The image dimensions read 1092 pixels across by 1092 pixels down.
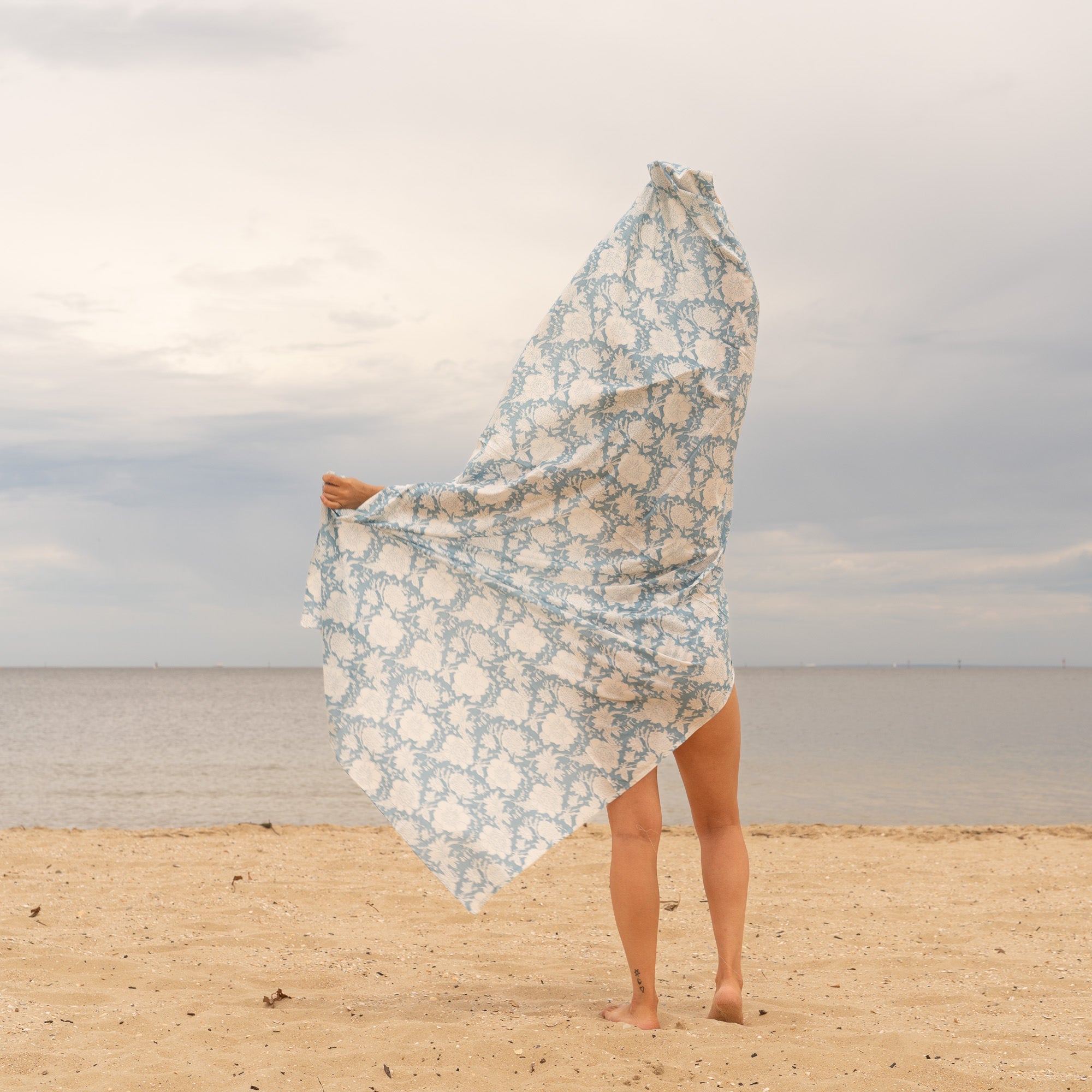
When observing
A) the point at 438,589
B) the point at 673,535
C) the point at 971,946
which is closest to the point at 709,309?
the point at 673,535

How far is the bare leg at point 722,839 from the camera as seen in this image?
118 inches

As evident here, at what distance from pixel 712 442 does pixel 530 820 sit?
1.33 m

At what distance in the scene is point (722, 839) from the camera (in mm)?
3055

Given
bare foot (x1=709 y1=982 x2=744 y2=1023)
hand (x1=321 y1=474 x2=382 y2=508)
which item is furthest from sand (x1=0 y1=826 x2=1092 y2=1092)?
hand (x1=321 y1=474 x2=382 y2=508)

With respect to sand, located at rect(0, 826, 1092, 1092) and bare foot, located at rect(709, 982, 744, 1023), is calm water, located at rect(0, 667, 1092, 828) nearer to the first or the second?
sand, located at rect(0, 826, 1092, 1092)

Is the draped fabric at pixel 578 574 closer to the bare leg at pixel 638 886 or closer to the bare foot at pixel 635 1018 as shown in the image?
the bare leg at pixel 638 886

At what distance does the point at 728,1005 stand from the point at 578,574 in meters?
1.49

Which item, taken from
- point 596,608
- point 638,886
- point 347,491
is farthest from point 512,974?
point 347,491

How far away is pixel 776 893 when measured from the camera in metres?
5.47

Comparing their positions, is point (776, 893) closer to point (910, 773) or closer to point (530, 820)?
point (530, 820)

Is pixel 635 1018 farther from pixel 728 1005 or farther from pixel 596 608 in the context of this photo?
pixel 596 608

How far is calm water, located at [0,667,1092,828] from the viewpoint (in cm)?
1112

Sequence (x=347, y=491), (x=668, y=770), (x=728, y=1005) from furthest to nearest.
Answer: (x=668, y=770)
(x=347, y=491)
(x=728, y=1005)

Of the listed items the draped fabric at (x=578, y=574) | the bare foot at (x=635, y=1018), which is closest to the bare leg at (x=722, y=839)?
the draped fabric at (x=578, y=574)
